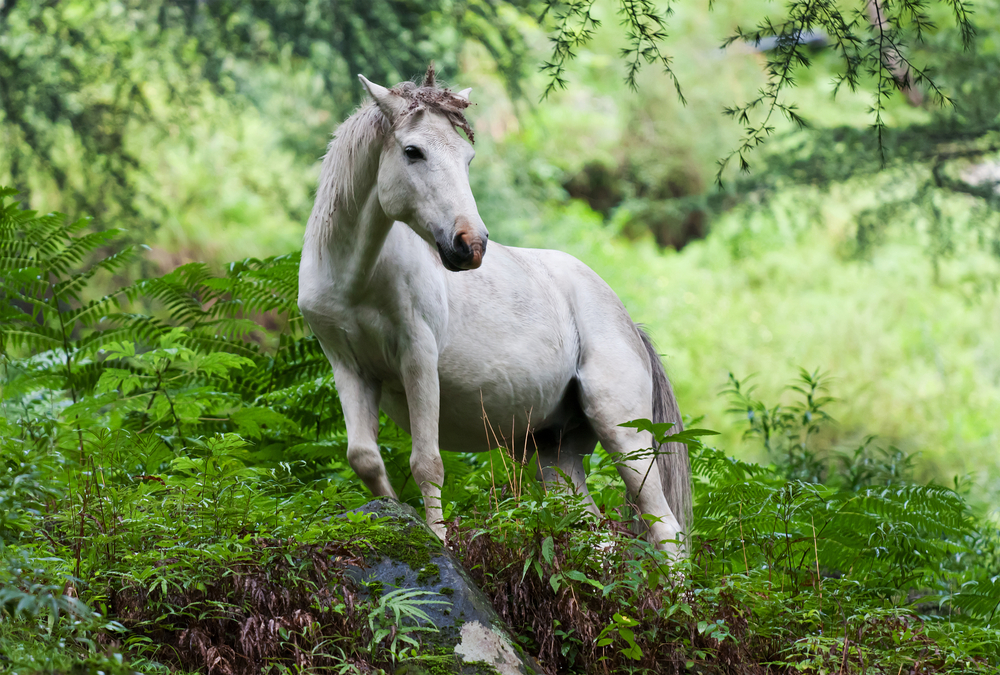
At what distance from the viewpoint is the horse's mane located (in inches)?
133

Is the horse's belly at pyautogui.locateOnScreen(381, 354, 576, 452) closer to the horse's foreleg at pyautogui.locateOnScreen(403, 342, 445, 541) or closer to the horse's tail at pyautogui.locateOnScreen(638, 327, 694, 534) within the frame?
the horse's foreleg at pyautogui.locateOnScreen(403, 342, 445, 541)

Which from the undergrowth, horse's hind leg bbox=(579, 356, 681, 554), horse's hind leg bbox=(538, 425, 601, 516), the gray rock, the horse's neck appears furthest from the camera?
horse's hind leg bbox=(538, 425, 601, 516)

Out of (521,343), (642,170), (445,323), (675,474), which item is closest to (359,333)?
(445,323)

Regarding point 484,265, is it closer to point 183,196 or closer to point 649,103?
point 183,196

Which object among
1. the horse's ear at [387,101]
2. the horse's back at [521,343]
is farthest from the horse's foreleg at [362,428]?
the horse's ear at [387,101]

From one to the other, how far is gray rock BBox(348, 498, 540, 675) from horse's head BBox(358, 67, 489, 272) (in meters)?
1.02

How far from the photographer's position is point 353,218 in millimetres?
3518

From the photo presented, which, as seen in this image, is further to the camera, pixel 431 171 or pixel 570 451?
pixel 570 451

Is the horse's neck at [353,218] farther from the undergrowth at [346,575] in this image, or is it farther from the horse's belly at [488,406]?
the undergrowth at [346,575]

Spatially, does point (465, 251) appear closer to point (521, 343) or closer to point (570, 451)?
point (521, 343)

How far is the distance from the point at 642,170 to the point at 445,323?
15.6m

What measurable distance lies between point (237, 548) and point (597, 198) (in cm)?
1697

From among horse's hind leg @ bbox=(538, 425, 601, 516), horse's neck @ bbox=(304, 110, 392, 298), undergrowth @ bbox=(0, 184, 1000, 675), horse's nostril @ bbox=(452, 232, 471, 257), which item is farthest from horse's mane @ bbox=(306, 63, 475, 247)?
horse's hind leg @ bbox=(538, 425, 601, 516)

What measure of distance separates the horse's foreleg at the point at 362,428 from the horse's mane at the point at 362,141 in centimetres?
66
